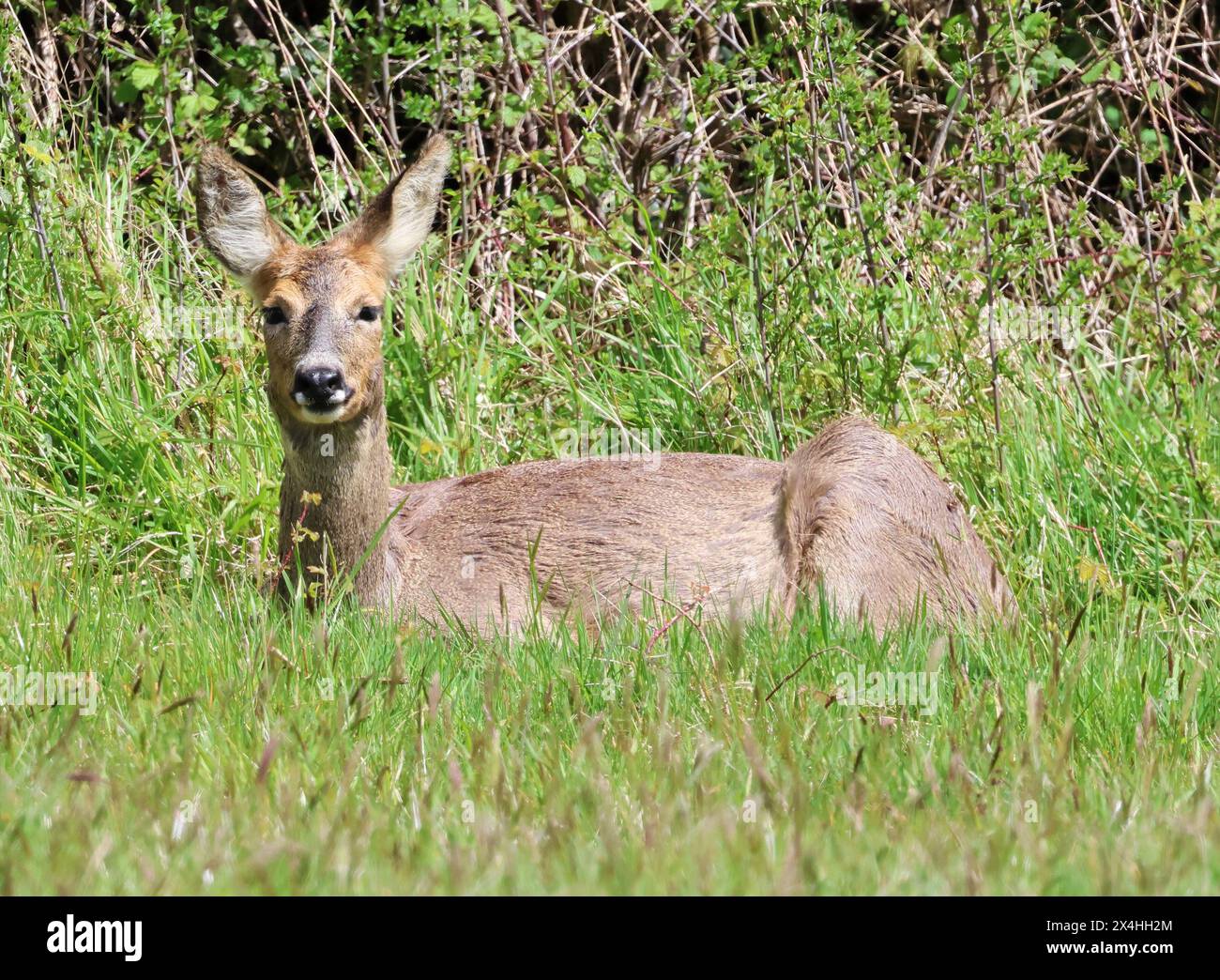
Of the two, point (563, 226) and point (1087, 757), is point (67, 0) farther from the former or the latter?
point (1087, 757)

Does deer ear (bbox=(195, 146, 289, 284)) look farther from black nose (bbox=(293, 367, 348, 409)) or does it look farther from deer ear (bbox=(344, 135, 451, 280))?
black nose (bbox=(293, 367, 348, 409))

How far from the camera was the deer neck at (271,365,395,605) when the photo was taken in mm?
5090

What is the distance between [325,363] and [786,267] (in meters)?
2.58

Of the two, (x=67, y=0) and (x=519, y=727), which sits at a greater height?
(x=67, y=0)

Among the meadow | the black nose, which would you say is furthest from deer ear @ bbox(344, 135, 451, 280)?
the meadow

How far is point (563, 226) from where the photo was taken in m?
7.57

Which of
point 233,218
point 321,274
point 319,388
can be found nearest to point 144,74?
point 233,218

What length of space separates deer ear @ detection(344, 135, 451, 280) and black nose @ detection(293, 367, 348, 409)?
75 cm

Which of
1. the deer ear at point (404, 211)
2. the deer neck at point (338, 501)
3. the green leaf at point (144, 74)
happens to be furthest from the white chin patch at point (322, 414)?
the green leaf at point (144, 74)

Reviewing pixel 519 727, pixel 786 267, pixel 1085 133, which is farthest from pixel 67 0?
pixel 519 727

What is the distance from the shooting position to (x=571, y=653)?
13.8 feet

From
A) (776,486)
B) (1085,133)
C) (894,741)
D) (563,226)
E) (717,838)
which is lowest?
(717,838)

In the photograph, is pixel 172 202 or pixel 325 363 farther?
pixel 172 202

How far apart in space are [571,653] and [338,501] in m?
1.21
